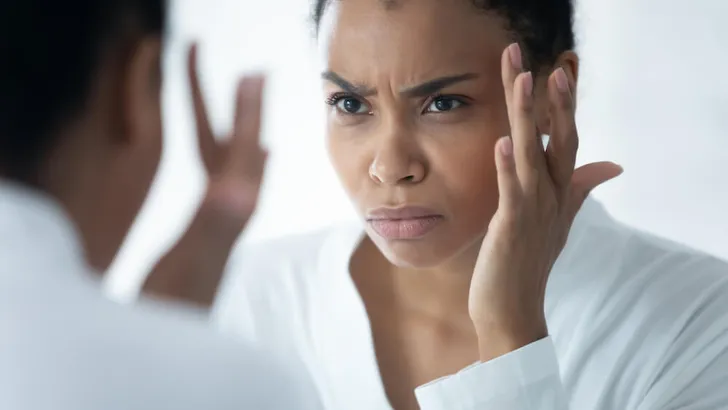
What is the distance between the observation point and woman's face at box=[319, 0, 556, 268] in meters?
0.60

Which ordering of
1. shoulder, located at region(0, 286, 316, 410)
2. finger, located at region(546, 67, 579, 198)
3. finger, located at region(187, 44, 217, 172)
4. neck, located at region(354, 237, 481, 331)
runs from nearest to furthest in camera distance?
shoulder, located at region(0, 286, 316, 410), finger, located at region(187, 44, 217, 172), finger, located at region(546, 67, 579, 198), neck, located at region(354, 237, 481, 331)

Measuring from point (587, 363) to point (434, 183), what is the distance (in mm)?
192

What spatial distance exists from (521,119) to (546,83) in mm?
113

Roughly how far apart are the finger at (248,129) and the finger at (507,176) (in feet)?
0.54


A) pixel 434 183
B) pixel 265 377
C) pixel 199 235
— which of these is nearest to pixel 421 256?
pixel 434 183

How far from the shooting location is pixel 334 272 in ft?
2.45

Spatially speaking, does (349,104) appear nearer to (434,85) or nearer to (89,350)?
(434,85)

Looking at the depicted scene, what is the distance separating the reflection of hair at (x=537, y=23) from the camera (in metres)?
0.62

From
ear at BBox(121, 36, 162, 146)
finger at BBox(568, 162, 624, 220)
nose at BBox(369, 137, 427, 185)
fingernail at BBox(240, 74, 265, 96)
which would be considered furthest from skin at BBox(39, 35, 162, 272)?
finger at BBox(568, 162, 624, 220)

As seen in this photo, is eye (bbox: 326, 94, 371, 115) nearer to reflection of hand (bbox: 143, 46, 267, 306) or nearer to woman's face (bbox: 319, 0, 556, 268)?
woman's face (bbox: 319, 0, 556, 268)

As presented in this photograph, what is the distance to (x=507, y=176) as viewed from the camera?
56 centimetres

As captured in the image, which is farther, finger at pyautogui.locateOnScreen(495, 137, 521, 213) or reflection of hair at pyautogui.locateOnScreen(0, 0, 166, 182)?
finger at pyautogui.locateOnScreen(495, 137, 521, 213)

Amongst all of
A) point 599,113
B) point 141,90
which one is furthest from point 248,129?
point 599,113

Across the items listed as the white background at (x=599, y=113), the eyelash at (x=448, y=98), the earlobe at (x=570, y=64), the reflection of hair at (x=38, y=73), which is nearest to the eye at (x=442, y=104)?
the eyelash at (x=448, y=98)
